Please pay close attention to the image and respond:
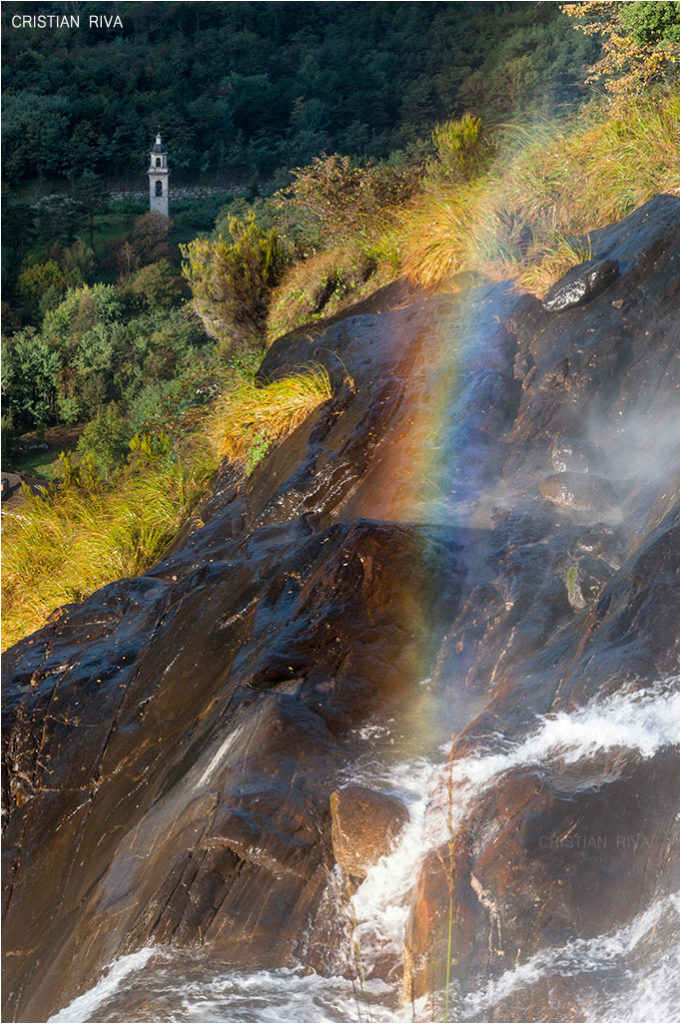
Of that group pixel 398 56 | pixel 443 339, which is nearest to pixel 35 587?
pixel 443 339

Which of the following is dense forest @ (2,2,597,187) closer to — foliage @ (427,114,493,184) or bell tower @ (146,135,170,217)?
bell tower @ (146,135,170,217)

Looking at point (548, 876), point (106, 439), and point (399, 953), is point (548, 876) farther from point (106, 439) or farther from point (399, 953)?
point (106, 439)

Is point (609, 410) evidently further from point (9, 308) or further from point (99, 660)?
point (9, 308)

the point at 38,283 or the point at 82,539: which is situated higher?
the point at 38,283

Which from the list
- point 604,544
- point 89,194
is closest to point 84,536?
point 604,544

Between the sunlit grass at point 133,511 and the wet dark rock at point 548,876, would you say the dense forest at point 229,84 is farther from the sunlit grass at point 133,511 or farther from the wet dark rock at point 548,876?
the wet dark rock at point 548,876

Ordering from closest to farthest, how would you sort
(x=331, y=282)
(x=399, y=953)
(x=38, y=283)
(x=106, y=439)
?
(x=399, y=953), (x=331, y=282), (x=106, y=439), (x=38, y=283)
